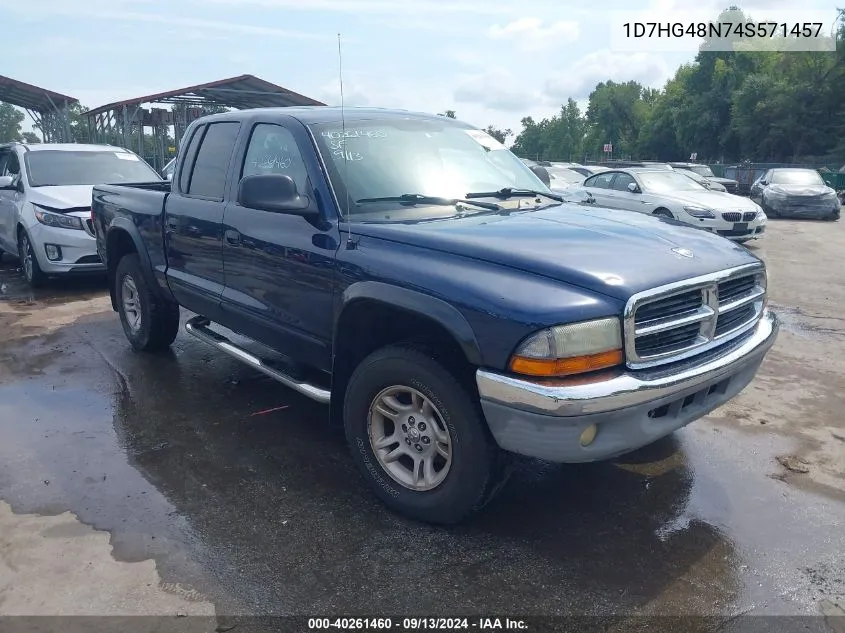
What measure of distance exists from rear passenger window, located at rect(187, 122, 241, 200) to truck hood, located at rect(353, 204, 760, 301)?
1.55 m

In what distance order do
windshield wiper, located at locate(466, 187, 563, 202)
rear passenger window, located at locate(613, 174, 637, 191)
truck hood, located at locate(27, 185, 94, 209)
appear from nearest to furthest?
1. windshield wiper, located at locate(466, 187, 563, 202)
2. truck hood, located at locate(27, 185, 94, 209)
3. rear passenger window, located at locate(613, 174, 637, 191)

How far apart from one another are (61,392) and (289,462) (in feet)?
7.45

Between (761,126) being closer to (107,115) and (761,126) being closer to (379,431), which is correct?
(107,115)

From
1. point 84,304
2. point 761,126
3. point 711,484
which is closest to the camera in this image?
point 711,484

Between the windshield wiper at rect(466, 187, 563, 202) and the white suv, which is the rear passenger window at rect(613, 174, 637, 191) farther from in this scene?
the windshield wiper at rect(466, 187, 563, 202)

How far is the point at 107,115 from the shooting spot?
25344 millimetres

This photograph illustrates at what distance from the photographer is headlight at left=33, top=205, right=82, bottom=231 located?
828 cm

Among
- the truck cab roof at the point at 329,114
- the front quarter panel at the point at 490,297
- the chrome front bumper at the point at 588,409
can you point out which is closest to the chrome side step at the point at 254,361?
the front quarter panel at the point at 490,297

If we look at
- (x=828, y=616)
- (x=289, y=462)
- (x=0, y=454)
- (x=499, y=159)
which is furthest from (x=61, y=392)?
(x=828, y=616)

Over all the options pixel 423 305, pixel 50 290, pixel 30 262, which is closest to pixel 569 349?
pixel 423 305

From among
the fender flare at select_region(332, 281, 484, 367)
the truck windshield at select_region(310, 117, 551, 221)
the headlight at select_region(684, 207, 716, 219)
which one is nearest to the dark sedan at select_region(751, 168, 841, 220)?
the headlight at select_region(684, 207, 716, 219)

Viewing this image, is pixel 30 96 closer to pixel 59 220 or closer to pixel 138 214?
pixel 59 220

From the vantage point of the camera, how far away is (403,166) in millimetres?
3896

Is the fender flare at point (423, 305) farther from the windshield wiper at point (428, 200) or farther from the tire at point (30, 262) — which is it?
the tire at point (30, 262)
